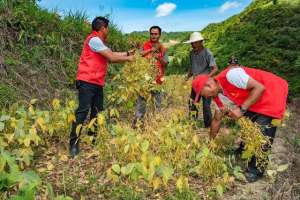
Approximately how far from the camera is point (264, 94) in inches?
213

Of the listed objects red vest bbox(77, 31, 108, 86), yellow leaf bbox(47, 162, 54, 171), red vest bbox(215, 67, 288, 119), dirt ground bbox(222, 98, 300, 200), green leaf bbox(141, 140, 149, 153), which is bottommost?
dirt ground bbox(222, 98, 300, 200)

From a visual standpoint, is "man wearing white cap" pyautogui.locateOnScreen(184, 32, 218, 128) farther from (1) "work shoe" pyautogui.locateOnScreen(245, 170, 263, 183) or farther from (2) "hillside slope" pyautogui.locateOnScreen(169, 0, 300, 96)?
(2) "hillside slope" pyautogui.locateOnScreen(169, 0, 300, 96)

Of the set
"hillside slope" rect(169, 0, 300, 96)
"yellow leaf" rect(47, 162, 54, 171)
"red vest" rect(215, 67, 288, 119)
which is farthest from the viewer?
"hillside slope" rect(169, 0, 300, 96)

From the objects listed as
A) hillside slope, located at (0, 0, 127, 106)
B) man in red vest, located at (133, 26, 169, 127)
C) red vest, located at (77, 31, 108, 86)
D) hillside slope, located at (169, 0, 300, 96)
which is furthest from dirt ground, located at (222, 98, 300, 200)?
hillside slope, located at (0, 0, 127, 106)

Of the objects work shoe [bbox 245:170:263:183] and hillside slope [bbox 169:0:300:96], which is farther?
hillside slope [bbox 169:0:300:96]

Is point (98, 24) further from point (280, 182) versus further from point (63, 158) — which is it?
point (280, 182)

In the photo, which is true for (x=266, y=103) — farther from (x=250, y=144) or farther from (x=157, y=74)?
(x=157, y=74)

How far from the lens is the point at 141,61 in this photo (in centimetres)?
662

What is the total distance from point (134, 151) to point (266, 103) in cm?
147

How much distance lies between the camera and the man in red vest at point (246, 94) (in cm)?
526

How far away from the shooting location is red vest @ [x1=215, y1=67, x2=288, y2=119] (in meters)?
5.38

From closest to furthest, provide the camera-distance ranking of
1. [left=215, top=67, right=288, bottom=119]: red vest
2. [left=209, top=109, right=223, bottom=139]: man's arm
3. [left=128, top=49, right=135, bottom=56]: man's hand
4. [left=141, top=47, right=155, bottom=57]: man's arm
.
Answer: [left=215, top=67, right=288, bottom=119]: red vest < [left=209, top=109, right=223, bottom=139]: man's arm < [left=128, top=49, right=135, bottom=56]: man's hand < [left=141, top=47, right=155, bottom=57]: man's arm

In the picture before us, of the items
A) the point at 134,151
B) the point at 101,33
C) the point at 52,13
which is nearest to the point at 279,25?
the point at 52,13

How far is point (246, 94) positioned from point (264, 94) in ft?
0.63
